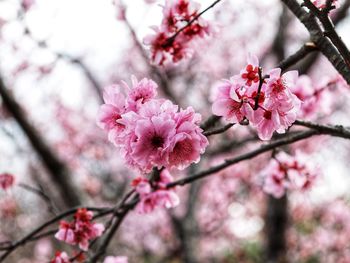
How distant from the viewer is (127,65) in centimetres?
1052

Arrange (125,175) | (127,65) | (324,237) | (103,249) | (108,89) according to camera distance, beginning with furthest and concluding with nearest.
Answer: (127,65) → (125,175) → (324,237) → (103,249) → (108,89)

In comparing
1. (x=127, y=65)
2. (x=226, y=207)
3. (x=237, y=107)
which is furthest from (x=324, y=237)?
(x=237, y=107)

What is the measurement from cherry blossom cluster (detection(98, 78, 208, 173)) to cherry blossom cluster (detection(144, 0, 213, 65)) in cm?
82

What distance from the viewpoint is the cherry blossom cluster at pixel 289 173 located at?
8.86 feet

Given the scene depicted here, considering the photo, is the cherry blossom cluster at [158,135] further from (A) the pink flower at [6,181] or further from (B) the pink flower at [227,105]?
(A) the pink flower at [6,181]

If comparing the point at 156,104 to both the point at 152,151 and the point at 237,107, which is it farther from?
the point at 237,107

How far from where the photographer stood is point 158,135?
1.29 m

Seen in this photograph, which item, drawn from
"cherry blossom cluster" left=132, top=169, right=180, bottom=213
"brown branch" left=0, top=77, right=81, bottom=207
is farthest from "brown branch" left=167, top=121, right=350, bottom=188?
"brown branch" left=0, top=77, right=81, bottom=207

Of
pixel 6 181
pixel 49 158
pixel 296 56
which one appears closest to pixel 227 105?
pixel 296 56

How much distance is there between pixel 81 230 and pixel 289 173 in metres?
1.40

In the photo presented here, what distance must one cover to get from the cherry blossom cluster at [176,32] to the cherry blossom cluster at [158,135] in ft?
2.69

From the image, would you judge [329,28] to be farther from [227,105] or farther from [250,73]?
[227,105]

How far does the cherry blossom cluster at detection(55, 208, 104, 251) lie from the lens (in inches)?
83.0

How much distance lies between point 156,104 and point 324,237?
8.07 metres
